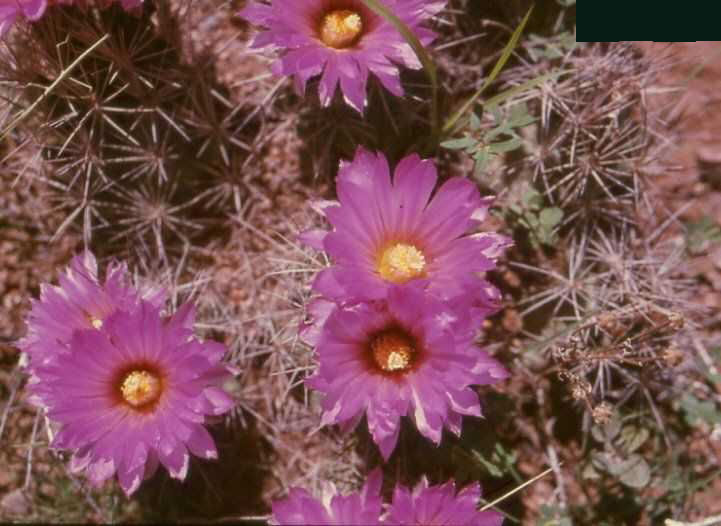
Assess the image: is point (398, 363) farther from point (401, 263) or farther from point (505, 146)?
point (505, 146)

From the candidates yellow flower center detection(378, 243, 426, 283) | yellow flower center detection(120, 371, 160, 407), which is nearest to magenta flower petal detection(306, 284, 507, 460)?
yellow flower center detection(378, 243, 426, 283)

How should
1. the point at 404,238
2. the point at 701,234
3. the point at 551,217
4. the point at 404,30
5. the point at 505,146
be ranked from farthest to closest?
the point at 701,234 → the point at 551,217 → the point at 505,146 → the point at 404,238 → the point at 404,30

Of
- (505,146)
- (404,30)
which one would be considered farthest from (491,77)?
(404,30)

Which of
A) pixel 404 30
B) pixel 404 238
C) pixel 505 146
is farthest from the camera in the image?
pixel 505 146

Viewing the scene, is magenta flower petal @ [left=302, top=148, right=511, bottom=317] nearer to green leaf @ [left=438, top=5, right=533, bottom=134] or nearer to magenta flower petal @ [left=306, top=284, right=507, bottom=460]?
magenta flower petal @ [left=306, top=284, right=507, bottom=460]

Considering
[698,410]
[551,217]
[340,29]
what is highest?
[340,29]

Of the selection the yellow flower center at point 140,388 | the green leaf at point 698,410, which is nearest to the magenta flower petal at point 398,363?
the yellow flower center at point 140,388

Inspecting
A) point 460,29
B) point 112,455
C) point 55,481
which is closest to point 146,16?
point 460,29

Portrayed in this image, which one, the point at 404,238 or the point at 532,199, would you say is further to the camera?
the point at 532,199
